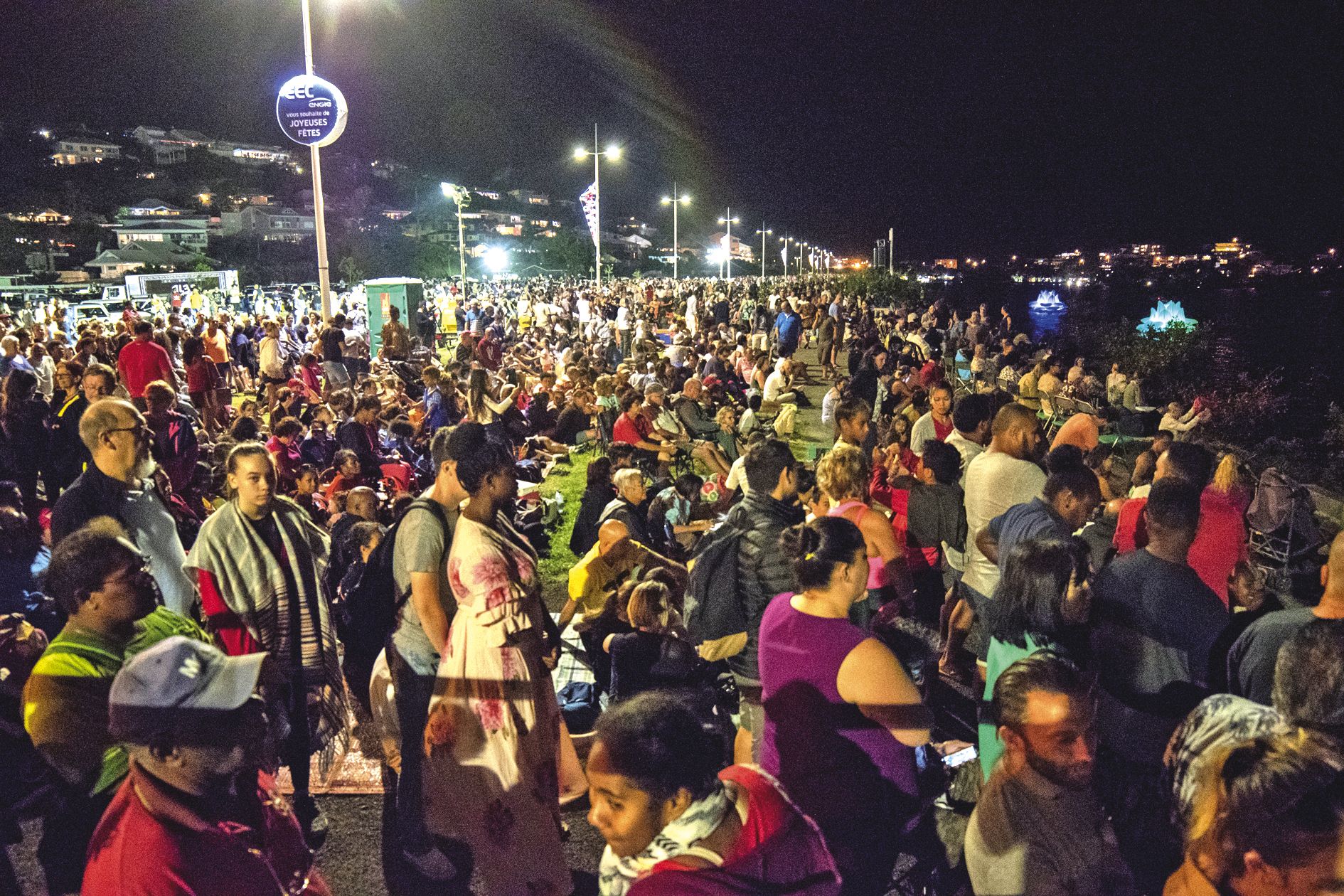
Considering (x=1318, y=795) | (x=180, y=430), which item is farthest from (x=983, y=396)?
(x=180, y=430)

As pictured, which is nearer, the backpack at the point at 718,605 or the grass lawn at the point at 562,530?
the backpack at the point at 718,605

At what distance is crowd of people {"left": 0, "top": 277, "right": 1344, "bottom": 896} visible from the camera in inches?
70.5

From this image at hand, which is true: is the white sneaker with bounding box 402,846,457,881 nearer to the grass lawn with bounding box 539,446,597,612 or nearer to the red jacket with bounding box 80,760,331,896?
the grass lawn with bounding box 539,446,597,612

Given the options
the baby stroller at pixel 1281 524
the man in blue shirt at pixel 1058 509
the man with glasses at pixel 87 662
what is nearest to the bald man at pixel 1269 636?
the man in blue shirt at pixel 1058 509

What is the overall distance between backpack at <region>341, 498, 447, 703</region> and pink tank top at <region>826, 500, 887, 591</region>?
1665mm

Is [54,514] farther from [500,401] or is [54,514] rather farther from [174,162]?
[174,162]

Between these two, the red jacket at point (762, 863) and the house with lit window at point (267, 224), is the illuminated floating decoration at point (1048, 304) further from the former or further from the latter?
the red jacket at point (762, 863)

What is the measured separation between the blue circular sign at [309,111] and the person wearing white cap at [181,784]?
495 inches

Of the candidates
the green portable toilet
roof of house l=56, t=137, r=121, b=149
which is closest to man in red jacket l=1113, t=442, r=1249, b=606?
the green portable toilet

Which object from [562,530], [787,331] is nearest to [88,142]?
[787,331]

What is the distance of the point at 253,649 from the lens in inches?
136

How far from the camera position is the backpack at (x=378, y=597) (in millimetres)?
3197

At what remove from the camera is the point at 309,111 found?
13.0 m

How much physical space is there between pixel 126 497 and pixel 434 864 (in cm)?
203
